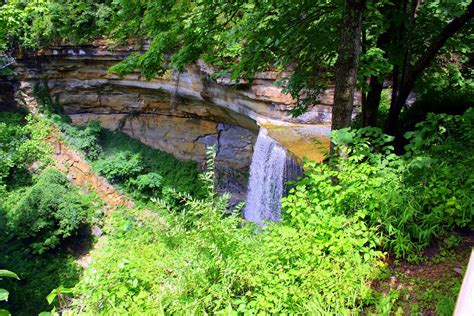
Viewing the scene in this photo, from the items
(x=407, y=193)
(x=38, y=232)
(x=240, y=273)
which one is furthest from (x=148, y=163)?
(x=407, y=193)

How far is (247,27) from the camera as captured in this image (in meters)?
3.94

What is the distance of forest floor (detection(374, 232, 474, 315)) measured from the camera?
2139 mm

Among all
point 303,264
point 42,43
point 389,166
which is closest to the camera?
point 303,264

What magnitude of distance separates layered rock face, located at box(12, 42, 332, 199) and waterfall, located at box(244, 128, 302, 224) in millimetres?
1605

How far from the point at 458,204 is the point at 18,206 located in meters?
10.9

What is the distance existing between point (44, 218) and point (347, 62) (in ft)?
31.1

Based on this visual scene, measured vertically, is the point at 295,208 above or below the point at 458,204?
below

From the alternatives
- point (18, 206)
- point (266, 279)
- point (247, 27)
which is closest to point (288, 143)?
point (247, 27)

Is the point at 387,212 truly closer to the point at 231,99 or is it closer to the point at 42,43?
the point at 231,99

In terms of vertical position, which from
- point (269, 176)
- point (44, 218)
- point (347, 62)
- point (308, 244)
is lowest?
point (44, 218)

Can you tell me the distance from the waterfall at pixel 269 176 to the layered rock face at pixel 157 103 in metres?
1.60

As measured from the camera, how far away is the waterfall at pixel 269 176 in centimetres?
720

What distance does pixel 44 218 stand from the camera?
371 inches

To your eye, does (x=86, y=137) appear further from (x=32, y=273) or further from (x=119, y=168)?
(x=32, y=273)
